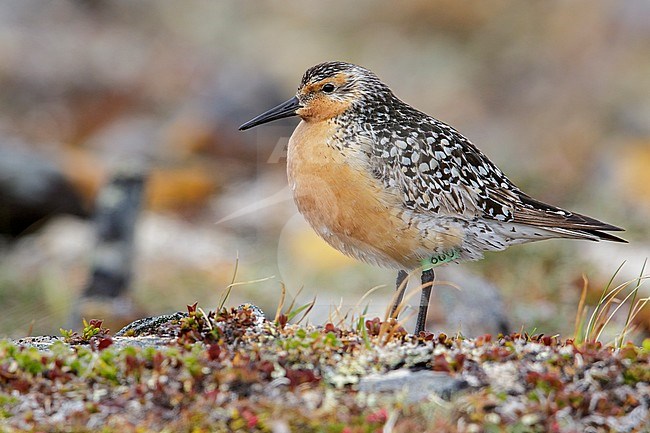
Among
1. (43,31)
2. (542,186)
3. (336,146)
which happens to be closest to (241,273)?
(542,186)

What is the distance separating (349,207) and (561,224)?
1.57 m

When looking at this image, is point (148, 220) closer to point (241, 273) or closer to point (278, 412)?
point (241, 273)

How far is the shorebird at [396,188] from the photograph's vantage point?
6387mm

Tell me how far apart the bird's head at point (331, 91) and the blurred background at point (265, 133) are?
1.36 m

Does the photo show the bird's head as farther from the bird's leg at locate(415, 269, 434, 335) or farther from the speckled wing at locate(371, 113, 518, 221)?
the bird's leg at locate(415, 269, 434, 335)

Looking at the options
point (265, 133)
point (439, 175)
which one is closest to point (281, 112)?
point (439, 175)

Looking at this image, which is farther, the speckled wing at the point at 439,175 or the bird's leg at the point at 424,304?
the speckled wing at the point at 439,175

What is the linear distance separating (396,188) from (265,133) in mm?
10902

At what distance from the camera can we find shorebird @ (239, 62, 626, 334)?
639 cm

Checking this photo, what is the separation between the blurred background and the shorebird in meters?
0.67

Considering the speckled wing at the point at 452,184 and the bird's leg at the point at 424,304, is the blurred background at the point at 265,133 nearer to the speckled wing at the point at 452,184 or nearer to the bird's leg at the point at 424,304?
the bird's leg at the point at 424,304

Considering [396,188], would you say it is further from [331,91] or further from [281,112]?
[281,112]

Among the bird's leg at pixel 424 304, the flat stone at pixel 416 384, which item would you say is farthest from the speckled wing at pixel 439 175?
the flat stone at pixel 416 384

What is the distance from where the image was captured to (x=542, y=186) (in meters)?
14.9
